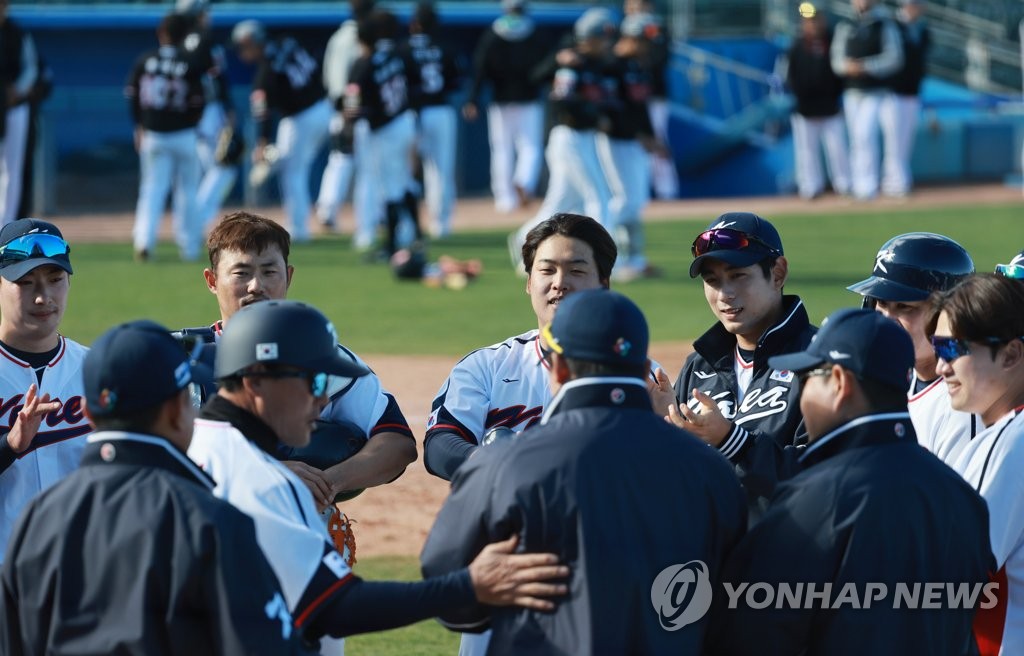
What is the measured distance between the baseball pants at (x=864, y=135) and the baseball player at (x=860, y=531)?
17.4 meters

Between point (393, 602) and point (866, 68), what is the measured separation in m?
18.0

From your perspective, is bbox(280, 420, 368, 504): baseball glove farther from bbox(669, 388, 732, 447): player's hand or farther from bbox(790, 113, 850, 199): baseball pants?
bbox(790, 113, 850, 199): baseball pants

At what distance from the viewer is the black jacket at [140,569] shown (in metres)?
3.04

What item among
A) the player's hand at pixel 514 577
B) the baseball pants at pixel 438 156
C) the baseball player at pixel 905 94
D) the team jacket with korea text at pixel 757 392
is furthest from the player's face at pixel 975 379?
the baseball player at pixel 905 94

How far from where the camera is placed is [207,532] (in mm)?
3053

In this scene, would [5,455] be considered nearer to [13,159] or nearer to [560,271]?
[560,271]

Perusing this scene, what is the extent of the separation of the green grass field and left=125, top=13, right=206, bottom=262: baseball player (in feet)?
1.98

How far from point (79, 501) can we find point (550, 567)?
40.2 inches

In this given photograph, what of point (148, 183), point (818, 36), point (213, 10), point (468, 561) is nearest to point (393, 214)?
point (148, 183)

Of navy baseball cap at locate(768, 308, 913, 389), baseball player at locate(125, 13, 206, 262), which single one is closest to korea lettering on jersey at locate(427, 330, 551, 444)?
navy baseball cap at locate(768, 308, 913, 389)

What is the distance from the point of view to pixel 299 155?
1775 cm

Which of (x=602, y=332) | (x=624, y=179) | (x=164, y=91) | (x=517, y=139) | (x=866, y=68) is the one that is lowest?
(x=602, y=332)

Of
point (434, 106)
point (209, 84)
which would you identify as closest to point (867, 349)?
point (209, 84)

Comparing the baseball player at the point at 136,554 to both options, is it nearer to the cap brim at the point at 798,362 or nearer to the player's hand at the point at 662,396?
the cap brim at the point at 798,362
